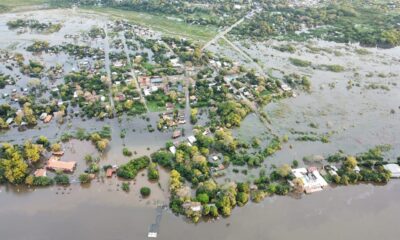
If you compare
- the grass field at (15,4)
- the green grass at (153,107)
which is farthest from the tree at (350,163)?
the grass field at (15,4)

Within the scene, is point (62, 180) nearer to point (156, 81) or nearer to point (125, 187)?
point (125, 187)

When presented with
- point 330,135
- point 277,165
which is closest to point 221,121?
point 277,165

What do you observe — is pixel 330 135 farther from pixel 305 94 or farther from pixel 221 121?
pixel 221 121

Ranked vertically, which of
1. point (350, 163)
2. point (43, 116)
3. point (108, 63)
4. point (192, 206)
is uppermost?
point (350, 163)

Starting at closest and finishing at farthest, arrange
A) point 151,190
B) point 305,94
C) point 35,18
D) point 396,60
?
point 151,190
point 305,94
point 396,60
point 35,18

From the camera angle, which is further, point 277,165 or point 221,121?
point 221,121

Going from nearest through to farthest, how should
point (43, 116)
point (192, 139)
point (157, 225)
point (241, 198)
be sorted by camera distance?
1. point (157, 225)
2. point (241, 198)
3. point (192, 139)
4. point (43, 116)

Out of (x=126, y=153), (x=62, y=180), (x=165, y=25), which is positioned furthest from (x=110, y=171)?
(x=165, y=25)
